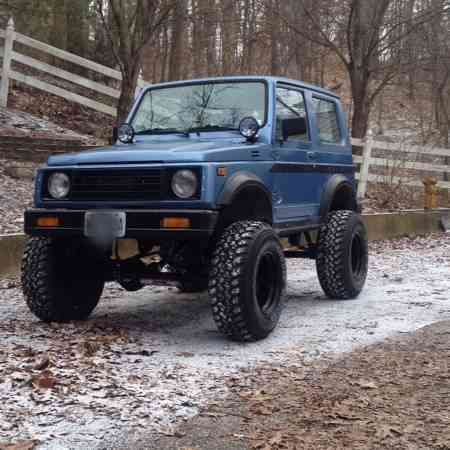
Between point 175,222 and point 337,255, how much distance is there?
2.31 meters

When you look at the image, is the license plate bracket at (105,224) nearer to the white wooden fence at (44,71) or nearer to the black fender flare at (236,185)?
the black fender flare at (236,185)

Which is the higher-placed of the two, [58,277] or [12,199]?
[12,199]

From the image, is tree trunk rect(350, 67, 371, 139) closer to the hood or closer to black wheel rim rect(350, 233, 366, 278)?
black wheel rim rect(350, 233, 366, 278)

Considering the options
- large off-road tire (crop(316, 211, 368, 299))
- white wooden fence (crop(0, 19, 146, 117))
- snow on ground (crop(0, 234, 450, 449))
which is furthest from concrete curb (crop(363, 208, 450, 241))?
white wooden fence (crop(0, 19, 146, 117))

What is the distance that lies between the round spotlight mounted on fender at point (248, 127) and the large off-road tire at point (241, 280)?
734 millimetres

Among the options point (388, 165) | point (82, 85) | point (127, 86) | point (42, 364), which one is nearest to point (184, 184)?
point (42, 364)

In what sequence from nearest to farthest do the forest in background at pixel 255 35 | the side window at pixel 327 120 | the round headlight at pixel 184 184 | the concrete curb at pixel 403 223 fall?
the round headlight at pixel 184 184 → the side window at pixel 327 120 → the concrete curb at pixel 403 223 → the forest in background at pixel 255 35

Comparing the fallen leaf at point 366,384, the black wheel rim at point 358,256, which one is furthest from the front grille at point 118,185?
the black wheel rim at point 358,256

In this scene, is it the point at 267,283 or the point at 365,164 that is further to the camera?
the point at 365,164

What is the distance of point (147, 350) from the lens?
498 centimetres

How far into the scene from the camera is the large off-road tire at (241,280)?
503 cm

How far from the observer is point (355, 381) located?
4.35 m

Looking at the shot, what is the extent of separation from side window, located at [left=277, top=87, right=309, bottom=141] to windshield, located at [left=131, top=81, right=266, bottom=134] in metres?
0.21

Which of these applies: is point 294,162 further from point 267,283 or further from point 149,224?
point 149,224
